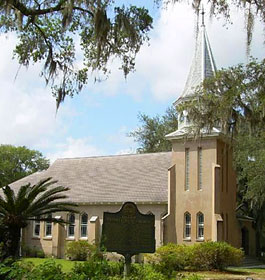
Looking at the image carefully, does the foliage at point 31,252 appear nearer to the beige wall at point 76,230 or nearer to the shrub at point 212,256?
the beige wall at point 76,230

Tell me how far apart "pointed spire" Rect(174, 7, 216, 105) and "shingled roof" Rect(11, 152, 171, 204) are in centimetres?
588

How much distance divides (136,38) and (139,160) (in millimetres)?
26588

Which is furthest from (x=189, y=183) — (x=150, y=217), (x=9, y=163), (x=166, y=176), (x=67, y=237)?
(x=9, y=163)

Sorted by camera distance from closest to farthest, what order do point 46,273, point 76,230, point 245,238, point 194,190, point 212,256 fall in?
1. point 46,273
2. point 212,256
3. point 194,190
4. point 76,230
5. point 245,238

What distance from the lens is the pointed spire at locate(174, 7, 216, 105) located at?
3272 centimetres

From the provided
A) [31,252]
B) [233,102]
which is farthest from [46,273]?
[31,252]

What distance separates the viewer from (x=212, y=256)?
2555 centimetres

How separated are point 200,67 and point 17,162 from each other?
3786 centimetres

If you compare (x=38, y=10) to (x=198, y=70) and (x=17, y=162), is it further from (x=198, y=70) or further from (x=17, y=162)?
(x=17, y=162)

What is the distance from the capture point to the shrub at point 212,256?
2548cm

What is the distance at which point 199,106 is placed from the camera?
2220cm

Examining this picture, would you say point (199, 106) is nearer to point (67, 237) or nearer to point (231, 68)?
point (231, 68)

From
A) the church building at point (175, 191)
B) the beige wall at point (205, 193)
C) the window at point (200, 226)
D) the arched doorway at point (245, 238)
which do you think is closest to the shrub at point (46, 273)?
the church building at point (175, 191)

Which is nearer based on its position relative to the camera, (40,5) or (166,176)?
(40,5)
